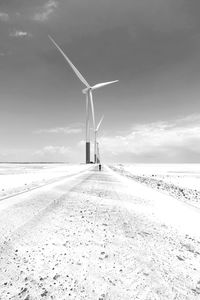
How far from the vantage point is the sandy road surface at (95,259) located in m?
2.61

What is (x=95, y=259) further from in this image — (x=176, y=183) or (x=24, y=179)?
(x=24, y=179)

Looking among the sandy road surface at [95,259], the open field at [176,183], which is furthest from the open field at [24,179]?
the open field at [176,183]

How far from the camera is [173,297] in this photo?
2488 millimetres

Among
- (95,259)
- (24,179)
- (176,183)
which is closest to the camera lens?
(95,259)

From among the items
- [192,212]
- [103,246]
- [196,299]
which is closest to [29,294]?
[103,246]

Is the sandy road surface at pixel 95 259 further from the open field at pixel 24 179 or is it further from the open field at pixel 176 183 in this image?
the open field at pixel 24 179

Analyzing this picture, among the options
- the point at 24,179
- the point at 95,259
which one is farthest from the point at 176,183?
the point at 95,259

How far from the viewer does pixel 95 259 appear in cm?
347

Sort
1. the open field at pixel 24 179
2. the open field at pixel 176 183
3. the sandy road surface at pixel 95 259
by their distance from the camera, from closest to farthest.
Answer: the sandy road surface at pixel 95 259
the open field at pixel 176 183
the open field at pixel 24 179

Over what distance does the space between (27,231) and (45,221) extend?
90 cm

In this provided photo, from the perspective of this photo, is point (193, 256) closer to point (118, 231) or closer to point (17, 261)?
point (118, 231)

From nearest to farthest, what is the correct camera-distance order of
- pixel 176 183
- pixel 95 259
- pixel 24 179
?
pixel 95 259
pixel 176 183
pixel 24 179

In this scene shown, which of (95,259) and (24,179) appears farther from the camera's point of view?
(24,179)

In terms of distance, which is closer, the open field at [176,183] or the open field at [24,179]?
the open field at [176,183]
